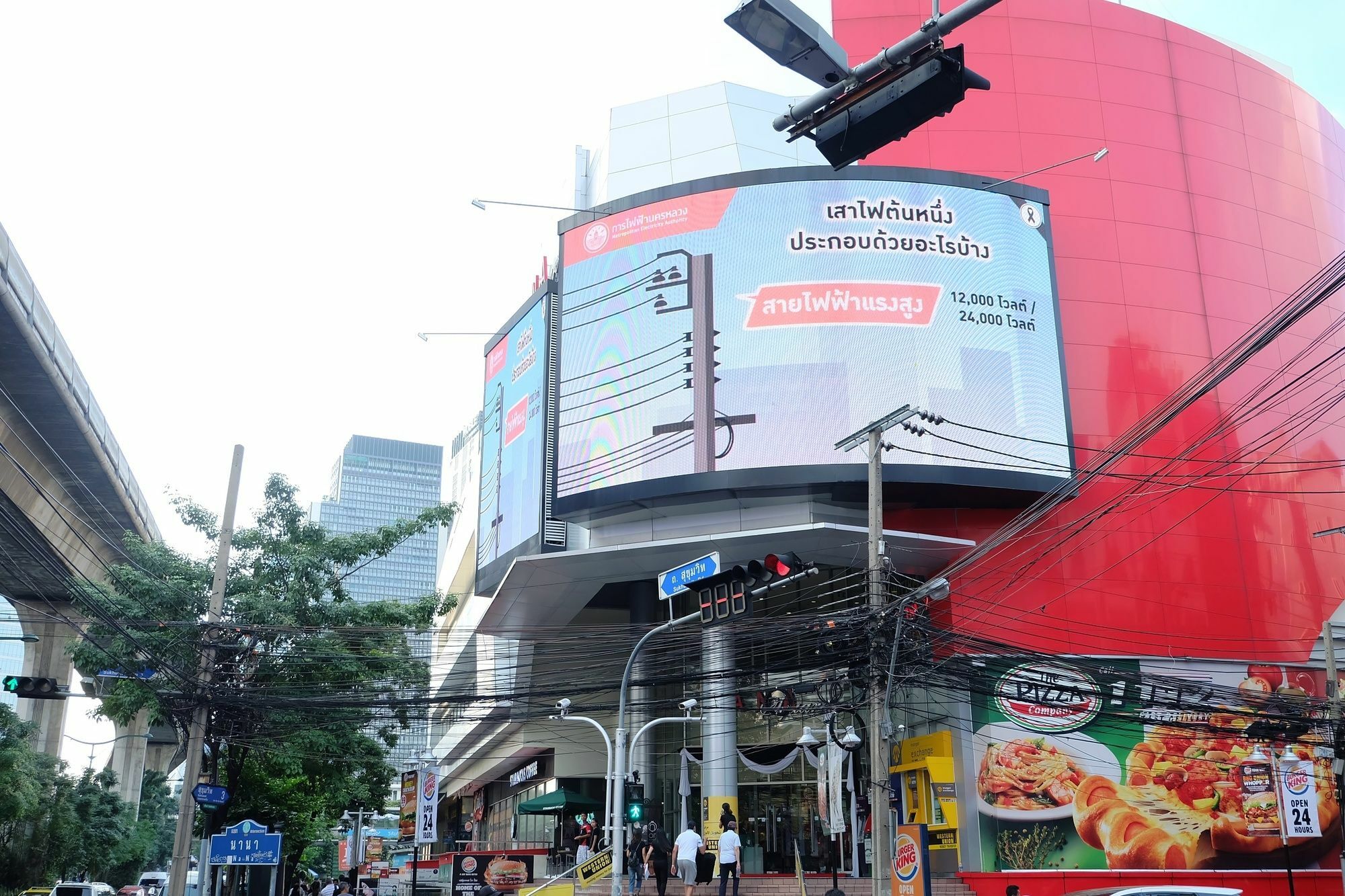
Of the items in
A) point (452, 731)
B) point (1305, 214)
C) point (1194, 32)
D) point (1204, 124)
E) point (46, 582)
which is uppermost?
point (1194, 32)

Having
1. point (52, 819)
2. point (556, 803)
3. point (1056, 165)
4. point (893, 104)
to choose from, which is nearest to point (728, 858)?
point (556, 803)

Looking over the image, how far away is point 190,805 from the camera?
21.1 meters

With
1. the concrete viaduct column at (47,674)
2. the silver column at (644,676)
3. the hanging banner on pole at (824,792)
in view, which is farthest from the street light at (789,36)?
the concrete viaduct column at (47,674)

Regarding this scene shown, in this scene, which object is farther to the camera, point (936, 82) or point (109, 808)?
point (109, 808)

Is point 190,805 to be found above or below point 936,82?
below

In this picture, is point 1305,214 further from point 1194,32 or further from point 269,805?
point 269,805

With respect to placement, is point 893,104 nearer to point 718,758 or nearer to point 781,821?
point 718,758

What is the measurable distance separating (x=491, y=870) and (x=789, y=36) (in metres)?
27.4

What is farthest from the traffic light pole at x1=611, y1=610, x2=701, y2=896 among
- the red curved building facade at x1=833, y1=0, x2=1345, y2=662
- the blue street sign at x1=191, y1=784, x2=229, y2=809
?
the red curved building facade at x1=833, y1=0, x2=1345, y2=662

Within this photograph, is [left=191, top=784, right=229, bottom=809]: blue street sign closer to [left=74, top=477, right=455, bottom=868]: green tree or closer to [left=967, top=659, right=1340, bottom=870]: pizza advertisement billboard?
[left=74, top=477, right=455, bottom=868]: green tree

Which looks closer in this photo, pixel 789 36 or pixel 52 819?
pixel 789 36

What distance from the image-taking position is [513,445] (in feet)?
123

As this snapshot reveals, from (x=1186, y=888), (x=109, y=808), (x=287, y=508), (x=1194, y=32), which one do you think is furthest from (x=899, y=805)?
(x=109, y=808)

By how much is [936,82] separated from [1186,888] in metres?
13.8
